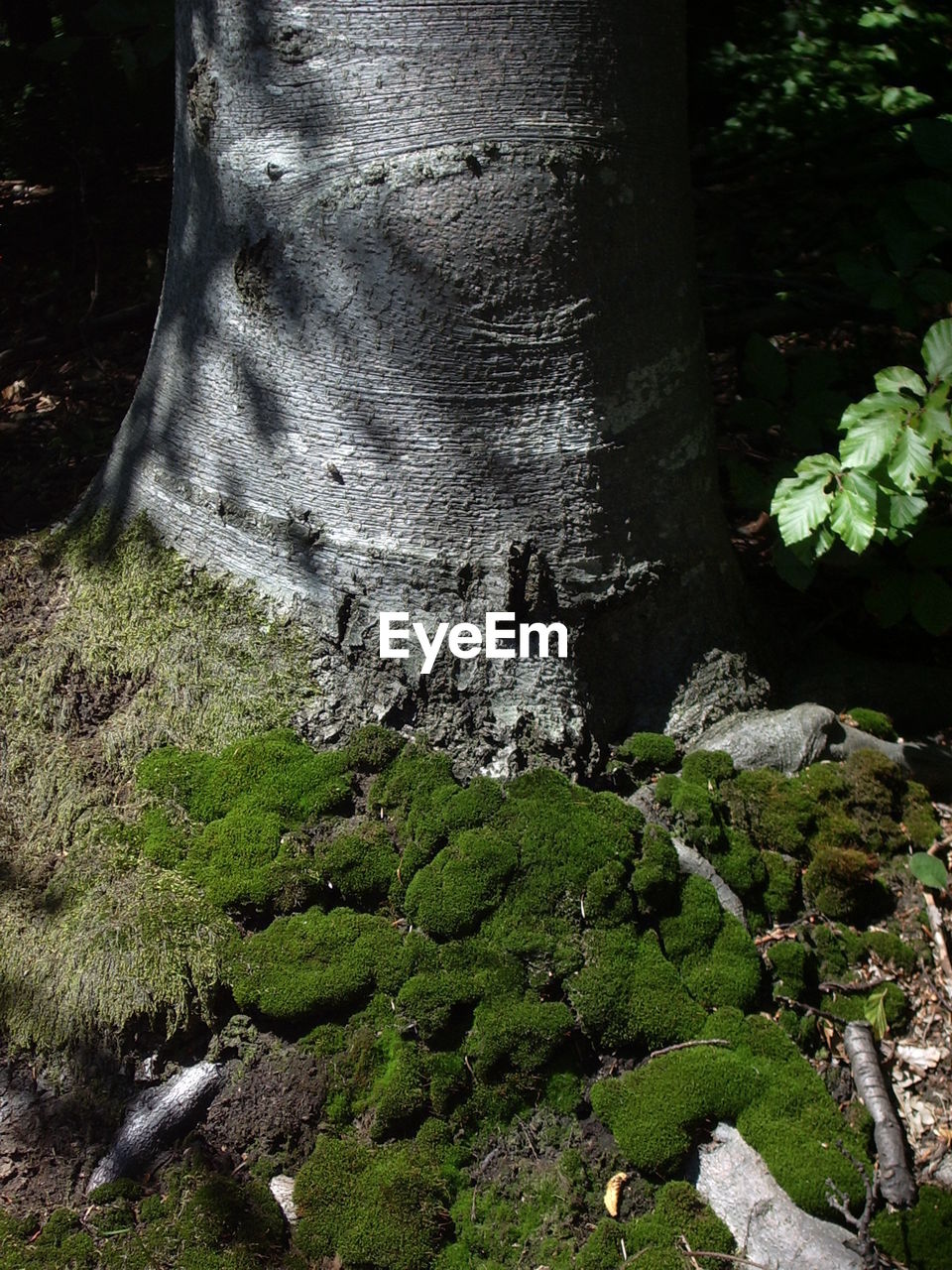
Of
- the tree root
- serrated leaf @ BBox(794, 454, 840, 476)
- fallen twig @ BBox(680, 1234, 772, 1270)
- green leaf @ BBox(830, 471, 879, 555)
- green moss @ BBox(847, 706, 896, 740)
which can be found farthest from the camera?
green moss @ BBox(847, 706, 896, 740)

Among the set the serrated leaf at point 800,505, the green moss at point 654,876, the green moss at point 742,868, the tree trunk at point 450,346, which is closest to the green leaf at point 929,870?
the green moss at point 742,868

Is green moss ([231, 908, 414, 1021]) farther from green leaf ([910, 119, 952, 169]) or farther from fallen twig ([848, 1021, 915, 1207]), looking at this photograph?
green leaf ([910, 119, 952, 169])

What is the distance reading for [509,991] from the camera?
2238 millimetres

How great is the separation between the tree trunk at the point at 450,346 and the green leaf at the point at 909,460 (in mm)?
527

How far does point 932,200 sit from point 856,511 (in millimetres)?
1020

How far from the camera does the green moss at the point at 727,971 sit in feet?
7.50

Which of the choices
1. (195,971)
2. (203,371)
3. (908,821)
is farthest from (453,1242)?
(203,371)

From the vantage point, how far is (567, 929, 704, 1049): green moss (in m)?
2.21

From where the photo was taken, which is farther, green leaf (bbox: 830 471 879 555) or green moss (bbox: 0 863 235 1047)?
green leaf (bbox: 830 471 879 555)

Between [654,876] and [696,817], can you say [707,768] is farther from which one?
[654,876]

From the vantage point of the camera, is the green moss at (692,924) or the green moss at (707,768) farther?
the green moss at (707,768)

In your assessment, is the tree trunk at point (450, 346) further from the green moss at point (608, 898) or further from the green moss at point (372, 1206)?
the green moss at point (372, 1206)

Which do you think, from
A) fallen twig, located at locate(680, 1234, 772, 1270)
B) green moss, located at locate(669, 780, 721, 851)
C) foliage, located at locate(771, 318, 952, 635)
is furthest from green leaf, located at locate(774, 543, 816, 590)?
fallen twig, located at locate(680, 1234, 772, 1270)

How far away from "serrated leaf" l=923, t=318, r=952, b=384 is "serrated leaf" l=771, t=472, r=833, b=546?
0.33 meters
